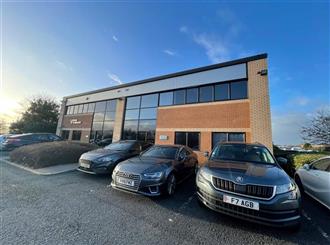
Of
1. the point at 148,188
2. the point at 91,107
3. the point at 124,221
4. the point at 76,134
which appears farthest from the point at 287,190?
the point at 76,134

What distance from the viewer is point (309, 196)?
5.14 meters

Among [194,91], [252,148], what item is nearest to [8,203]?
[252,148]

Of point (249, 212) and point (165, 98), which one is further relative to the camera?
point (165, 98)

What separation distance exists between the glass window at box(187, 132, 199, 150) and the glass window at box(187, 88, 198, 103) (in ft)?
8.46

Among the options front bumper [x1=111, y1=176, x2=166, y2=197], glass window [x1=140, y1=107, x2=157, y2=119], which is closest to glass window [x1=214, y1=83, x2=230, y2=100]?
glass window [x1=140, y1=107, x2=157, y2=119]

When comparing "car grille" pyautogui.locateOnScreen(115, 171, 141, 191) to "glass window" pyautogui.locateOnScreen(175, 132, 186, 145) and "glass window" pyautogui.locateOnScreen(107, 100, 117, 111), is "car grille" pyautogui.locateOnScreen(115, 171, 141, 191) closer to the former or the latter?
"glass window" pyautogui.locateOnScreen(175, 132, 186, 145)

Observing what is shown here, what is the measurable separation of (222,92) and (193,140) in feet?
13.1

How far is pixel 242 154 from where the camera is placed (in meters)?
4.66

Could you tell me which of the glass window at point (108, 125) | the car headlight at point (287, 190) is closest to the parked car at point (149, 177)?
the car headlight at point (287, 190)

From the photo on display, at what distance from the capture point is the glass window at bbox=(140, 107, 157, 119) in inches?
575

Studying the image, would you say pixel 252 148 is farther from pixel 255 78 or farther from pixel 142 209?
pixel 255 78

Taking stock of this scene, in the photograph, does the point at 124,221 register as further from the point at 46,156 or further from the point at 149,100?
the point at 149,100

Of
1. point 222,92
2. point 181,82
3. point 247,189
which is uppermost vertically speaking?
point 181,82

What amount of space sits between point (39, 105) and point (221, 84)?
31053 millimetres
